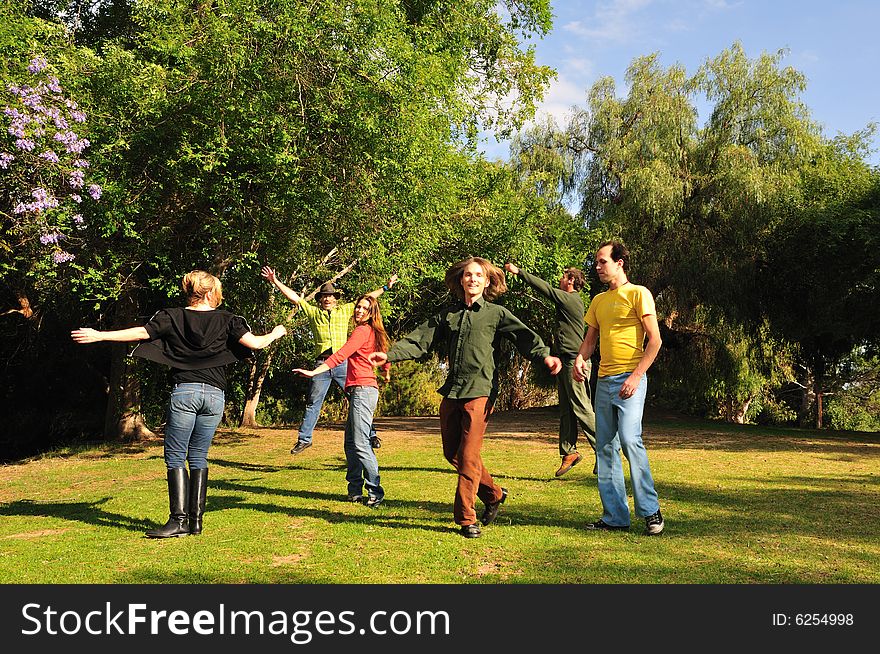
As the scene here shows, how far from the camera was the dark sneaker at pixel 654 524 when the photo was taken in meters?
6.32

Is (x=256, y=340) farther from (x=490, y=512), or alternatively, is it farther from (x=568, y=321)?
(x=568, y=321)

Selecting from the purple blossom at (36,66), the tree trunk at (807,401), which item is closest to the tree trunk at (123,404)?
the purple blossom at (36,66)

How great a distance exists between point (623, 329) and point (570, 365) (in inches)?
136

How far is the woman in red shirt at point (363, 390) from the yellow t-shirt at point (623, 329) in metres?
2.41

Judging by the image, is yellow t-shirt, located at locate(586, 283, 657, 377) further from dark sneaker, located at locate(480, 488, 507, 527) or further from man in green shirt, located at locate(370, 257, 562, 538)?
dark sneaker, located at locate(480, 488, 507, 527)

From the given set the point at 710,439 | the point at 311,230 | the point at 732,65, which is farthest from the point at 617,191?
the point at 311,230

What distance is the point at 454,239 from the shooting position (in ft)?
66.5

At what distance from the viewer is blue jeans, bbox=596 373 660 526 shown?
638 cm

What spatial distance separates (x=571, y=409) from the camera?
32.6 ft

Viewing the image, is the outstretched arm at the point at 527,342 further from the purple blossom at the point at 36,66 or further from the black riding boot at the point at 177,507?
the purple blossom at the point at 36,66

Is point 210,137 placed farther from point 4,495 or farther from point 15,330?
point 15,330

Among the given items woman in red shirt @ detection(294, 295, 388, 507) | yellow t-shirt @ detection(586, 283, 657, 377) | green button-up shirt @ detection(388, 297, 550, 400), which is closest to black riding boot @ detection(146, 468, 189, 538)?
woman in red shirt @ detection(294, 295, 388, 507)

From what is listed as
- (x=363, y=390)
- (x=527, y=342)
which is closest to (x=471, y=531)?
(x=527, y=342)

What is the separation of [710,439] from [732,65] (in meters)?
14.3
